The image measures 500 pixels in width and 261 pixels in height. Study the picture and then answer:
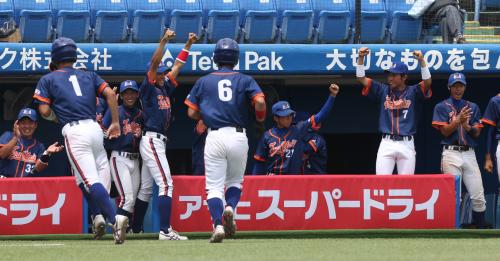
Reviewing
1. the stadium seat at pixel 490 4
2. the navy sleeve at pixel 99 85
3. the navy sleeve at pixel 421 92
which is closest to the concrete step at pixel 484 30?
the stadium seat at pixel 490 4

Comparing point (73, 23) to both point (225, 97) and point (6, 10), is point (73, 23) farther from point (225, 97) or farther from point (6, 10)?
point (225, 97)

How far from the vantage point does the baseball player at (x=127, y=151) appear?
349 inches

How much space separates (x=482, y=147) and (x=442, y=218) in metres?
3.21

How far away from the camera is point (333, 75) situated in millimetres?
11172

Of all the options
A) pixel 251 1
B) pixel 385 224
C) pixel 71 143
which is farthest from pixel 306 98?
pixel 71 143

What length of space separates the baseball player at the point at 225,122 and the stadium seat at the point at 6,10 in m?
4.26

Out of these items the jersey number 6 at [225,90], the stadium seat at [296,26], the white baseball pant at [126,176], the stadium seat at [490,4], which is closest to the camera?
the jersey number 6 at [225,90]

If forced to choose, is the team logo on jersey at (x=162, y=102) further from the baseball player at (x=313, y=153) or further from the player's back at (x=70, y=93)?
the baseball player at (x=313, y=153)

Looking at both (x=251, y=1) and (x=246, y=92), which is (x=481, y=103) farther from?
(x=246, y=92)

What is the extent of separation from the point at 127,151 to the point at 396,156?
2.50 m

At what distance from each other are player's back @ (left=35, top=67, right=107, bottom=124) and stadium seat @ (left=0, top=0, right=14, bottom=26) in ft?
13.1

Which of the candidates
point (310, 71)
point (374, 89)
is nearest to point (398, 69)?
point (374, 89)

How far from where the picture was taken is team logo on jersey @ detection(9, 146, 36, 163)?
9.66 metres

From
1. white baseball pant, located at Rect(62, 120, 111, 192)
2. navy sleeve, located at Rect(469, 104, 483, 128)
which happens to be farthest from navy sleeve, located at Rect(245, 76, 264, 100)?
Result: navy sleeve, located at Rect(469, 104, 483, 128)
